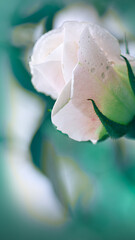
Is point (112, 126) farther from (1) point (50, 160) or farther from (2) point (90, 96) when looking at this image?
(1) point (50, 160)

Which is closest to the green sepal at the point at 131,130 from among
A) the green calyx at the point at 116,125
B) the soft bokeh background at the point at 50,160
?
the green calyx at the point at 116,125

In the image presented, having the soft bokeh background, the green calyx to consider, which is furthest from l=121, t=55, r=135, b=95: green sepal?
the soft bokeh background

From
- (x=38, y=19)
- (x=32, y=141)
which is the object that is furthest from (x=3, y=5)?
(x=32, y=141)

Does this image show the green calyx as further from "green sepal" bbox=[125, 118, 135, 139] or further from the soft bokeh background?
the soft bokeh background

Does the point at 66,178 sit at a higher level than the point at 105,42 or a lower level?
lower

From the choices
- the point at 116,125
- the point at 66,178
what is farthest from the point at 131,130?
the point at 66,178

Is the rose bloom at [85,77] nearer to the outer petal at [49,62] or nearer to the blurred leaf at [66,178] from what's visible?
the outer petal at [49,62]

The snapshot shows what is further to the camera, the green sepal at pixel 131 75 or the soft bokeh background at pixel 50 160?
the soft bokeh background at pixel 50 160
